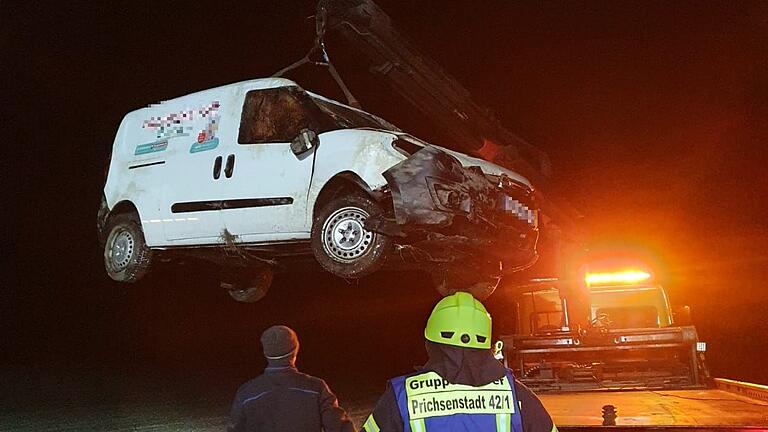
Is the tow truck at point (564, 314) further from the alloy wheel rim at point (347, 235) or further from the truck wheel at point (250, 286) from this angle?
the truck wheel at point (250, 286)

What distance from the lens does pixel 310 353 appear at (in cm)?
2248

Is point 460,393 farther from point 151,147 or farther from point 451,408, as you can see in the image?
point 151,147

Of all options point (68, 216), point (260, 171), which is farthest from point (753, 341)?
point (260, 171)

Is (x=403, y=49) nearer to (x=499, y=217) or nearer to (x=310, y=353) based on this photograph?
(x=499, y=217)

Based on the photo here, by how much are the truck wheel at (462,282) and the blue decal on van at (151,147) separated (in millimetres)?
2975

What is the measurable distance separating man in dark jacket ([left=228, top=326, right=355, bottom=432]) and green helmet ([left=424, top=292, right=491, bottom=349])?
178cm

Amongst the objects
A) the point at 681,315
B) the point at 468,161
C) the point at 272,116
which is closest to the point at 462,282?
the point at 468,161

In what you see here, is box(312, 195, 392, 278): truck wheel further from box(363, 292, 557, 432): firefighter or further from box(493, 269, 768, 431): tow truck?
box(363, 292, 557, 432): firefighter

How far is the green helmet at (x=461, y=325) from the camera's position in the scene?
2.41 metres

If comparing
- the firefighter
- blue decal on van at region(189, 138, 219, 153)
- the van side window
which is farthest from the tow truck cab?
the firefighter

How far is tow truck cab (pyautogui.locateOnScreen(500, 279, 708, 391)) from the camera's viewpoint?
7352 millimetres

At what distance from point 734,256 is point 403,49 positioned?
815 inches

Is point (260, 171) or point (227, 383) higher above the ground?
point (260, 171)

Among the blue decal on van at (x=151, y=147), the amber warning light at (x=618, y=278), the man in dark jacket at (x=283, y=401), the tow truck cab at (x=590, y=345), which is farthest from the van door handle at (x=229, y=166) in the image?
the amber warning light at (x=618, y=278)
